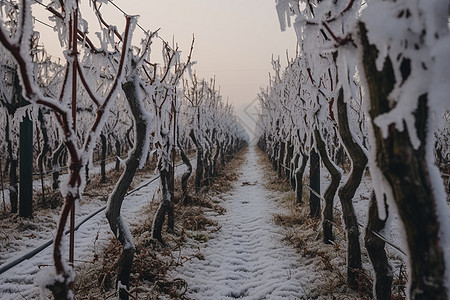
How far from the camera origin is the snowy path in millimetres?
3494

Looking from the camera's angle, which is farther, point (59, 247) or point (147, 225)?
point (147, 225)

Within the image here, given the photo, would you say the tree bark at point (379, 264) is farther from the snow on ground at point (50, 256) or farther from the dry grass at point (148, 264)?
the snow on ground at point (50, 256)

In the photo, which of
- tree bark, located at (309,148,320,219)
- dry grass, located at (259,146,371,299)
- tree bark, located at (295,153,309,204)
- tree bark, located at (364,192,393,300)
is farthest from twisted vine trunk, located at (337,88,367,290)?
tree bark, located at (295,153,309,204)

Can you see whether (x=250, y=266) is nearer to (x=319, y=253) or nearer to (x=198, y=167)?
(x=319, y=253)

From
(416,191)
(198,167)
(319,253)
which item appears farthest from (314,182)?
(416,191)

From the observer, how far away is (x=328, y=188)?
14.4ft

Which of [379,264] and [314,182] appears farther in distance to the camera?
[314,182]

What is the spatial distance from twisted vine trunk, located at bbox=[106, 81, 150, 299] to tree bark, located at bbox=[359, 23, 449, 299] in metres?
2.45

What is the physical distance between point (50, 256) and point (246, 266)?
2869mm

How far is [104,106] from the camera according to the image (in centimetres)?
161

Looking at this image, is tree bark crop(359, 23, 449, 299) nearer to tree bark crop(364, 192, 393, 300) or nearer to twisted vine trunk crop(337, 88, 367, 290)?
tree bark crop(364, 192, 393, 300)

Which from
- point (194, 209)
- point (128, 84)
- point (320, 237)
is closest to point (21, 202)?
point (194, 209)

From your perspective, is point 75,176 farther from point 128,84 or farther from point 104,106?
point 128,84

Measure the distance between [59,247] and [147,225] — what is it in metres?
4.10
